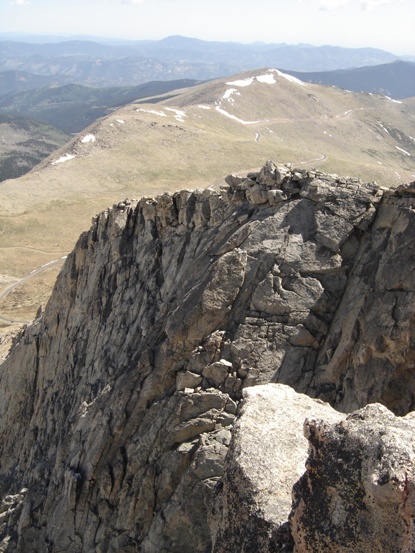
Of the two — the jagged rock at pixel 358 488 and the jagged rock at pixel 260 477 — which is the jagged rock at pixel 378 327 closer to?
the jagged rock at pixel 260 477

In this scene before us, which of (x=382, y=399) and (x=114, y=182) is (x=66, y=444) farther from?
(x=114, y=182)

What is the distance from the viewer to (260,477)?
11.5m

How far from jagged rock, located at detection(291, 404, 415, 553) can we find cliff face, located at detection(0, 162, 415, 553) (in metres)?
5.96

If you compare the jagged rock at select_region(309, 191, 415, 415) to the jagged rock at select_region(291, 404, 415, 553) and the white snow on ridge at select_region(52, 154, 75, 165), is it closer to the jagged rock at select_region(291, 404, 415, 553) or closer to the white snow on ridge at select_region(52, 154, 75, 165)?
the jagged rock at select_region(291, 404, 415, 553)

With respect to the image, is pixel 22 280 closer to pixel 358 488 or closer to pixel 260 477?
pixel 260 477

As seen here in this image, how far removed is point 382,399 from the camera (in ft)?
51.5

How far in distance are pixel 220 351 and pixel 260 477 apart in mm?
7018

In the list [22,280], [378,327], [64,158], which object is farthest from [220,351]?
[64,158]

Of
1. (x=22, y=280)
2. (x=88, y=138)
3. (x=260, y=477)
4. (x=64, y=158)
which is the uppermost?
(x=260, y=477)

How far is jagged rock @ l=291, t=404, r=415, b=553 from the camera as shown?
9.20 meters

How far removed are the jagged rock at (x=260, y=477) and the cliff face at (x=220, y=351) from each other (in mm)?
3580

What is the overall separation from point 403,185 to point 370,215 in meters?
1.49

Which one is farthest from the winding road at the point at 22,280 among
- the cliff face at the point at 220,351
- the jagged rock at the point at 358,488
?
the jagged rock at the point at 358,488

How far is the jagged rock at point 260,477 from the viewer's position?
10953 millimetres
